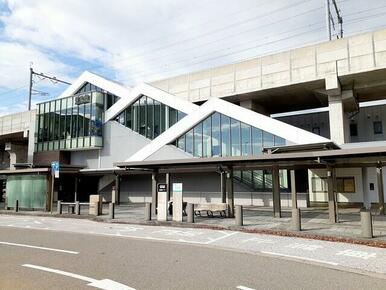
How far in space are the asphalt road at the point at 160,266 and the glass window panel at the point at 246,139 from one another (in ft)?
44.3

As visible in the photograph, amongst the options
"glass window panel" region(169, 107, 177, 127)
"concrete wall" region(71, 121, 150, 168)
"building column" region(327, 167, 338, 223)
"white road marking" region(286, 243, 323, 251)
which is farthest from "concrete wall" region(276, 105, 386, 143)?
"white road marking" region(286, 243, 323, 251)

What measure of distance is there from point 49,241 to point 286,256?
756 cm

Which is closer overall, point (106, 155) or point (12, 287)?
point (12, 287)

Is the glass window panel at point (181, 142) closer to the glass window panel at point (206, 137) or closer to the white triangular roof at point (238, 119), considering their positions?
the white triangular roof at point (238, 119)

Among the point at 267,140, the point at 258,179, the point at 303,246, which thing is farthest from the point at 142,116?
the point at 303,246

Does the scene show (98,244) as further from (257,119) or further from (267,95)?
(267,95)

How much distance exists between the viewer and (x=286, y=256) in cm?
940

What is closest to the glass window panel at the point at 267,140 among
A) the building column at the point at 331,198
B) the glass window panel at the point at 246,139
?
the glass window panel at the point at 246,139

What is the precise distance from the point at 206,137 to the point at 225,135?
1612 mm

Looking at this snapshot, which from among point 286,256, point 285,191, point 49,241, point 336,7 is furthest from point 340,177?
point 49,241

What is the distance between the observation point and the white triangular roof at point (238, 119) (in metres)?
23.0

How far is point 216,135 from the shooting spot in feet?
89.1

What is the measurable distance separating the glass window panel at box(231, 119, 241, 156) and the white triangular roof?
0.43m

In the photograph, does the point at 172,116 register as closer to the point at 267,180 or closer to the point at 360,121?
the point at 267,180
